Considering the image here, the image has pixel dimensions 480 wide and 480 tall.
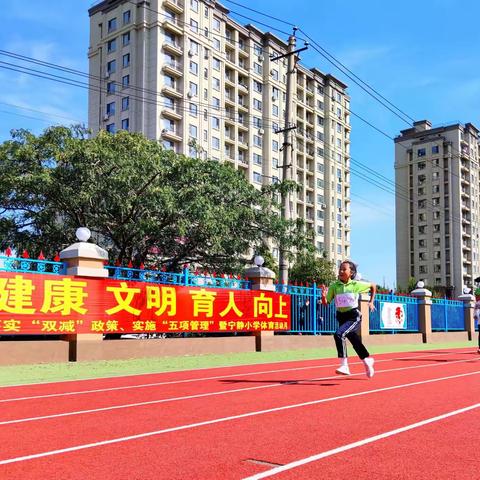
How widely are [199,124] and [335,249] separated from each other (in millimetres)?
33702

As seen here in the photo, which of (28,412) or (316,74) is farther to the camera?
(316,74)

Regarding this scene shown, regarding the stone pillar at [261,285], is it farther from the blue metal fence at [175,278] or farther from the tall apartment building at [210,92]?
the tall apartment building at [210,92]

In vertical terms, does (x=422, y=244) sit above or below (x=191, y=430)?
above

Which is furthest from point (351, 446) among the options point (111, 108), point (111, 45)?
point (111, 45)

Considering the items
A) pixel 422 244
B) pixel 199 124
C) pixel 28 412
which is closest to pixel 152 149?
pixel 28 412

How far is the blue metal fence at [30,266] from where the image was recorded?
1178 cm

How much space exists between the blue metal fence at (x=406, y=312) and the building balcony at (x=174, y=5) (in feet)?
159

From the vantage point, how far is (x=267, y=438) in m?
5.11

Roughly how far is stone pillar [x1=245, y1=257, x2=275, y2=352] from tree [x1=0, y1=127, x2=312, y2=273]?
355cm

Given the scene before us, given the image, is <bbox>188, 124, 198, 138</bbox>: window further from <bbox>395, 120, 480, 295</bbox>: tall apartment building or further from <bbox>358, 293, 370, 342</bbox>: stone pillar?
<bbox>395, 120, 480, 295</bbox>: tall apartment building

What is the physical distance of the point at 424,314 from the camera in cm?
2548

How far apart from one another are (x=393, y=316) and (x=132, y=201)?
11195 millimetres

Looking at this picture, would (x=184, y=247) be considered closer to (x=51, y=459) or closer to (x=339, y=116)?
(x=51, y=459)

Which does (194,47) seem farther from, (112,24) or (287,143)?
(287,143)
